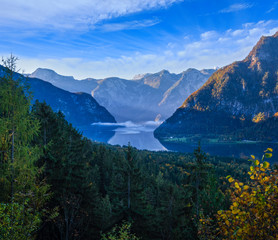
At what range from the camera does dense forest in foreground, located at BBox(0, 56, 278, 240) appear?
6047mm

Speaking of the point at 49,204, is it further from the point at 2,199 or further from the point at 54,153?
the point at 2,199

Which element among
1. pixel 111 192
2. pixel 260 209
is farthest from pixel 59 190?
pixel 260 209

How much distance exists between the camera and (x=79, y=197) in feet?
66.4

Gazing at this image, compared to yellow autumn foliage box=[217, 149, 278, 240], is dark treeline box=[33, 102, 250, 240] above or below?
below

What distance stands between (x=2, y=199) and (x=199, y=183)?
27.9 metres

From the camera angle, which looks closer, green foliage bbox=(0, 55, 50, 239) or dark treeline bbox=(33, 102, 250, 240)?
green foliage bbox=(0, 55, 50, 239)

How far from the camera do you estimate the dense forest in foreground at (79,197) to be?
6.05 meters

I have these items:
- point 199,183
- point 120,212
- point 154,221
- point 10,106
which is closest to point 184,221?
point 154,221

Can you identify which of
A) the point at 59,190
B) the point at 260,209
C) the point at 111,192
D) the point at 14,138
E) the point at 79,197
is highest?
the point at 14,138

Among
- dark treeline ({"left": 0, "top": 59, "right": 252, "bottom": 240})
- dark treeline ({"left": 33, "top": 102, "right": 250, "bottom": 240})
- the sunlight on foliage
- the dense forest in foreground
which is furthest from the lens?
dark treeline ({"left": 33, "top": 102, "right": 250, "bottom": 240})

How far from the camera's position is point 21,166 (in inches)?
564

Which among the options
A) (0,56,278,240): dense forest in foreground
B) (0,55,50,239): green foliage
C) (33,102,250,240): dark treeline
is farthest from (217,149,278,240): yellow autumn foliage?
(33,102,250,240): dark treeline

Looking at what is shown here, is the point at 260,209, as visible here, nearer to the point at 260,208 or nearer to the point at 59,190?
the point at 260,208

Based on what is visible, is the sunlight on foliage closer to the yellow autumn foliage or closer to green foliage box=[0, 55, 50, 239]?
the yellow autumn foliage
